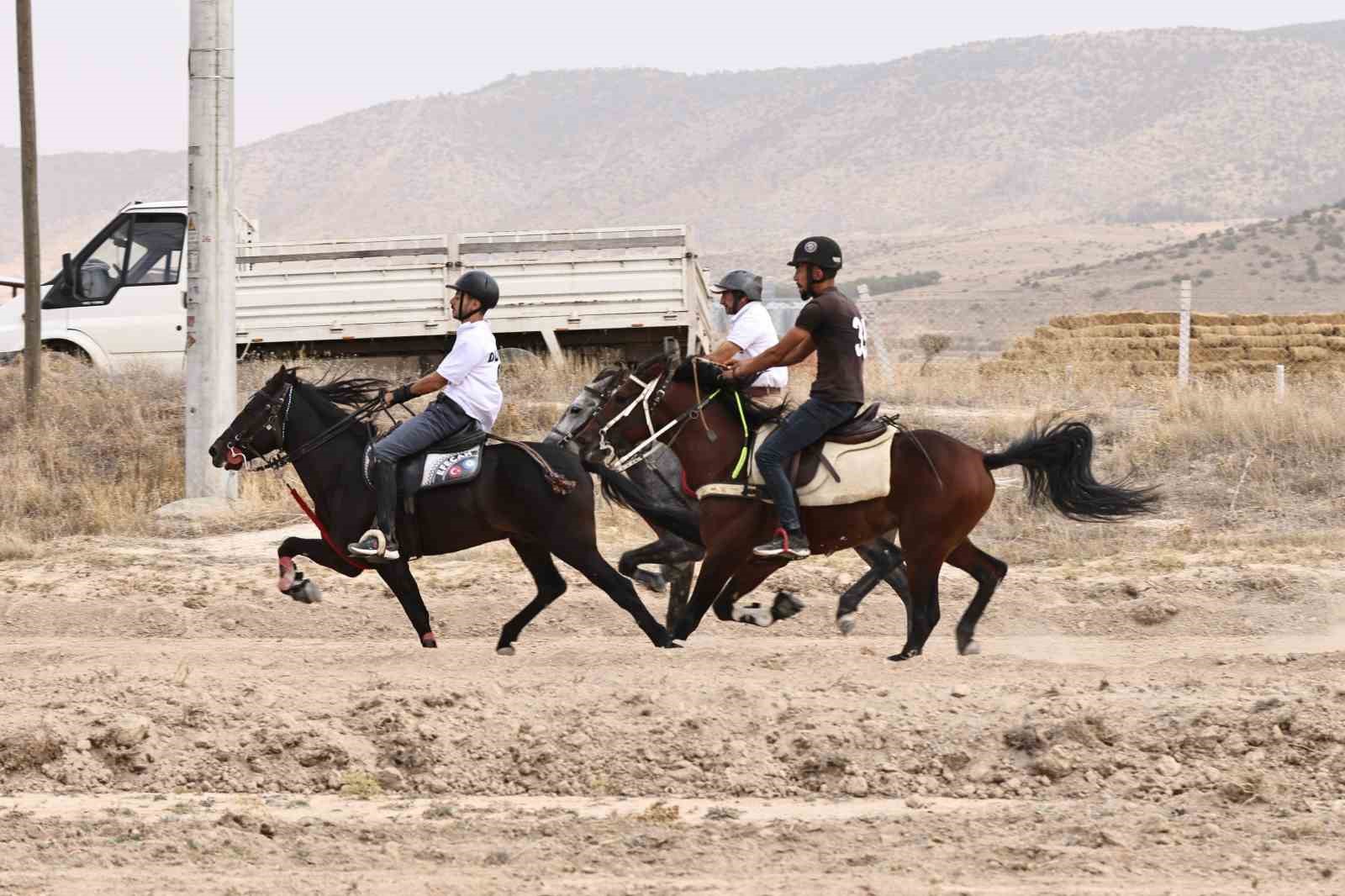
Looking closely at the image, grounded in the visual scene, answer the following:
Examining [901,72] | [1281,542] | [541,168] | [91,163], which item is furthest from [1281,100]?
[1281,542]

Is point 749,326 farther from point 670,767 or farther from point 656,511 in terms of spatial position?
point 670,767

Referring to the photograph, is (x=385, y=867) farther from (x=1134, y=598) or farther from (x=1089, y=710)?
(x=1134, y=598)

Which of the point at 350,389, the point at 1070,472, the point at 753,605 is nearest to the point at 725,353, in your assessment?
the point at 753,605

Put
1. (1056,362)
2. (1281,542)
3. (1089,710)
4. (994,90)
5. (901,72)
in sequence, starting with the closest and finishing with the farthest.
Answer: (1089,710)
(1281,542)
(1056,362)
(994,90)
(901,72)

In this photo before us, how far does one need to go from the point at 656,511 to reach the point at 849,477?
4.39 ft

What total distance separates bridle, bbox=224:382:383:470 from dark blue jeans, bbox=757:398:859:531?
2.42 meters

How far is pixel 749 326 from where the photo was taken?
11859 millimetres

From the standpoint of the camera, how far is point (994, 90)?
511ft

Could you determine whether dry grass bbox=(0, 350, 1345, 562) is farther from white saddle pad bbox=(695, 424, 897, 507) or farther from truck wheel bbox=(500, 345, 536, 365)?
white saddle pad bbox=(695, 424, 897, 507)

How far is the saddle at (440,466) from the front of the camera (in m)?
10.6

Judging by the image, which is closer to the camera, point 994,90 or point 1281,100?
point 1281,100

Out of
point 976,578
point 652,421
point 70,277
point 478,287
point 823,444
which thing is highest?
point 70,277

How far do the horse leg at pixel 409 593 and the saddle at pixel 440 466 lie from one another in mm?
373

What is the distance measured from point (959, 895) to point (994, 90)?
510ft
